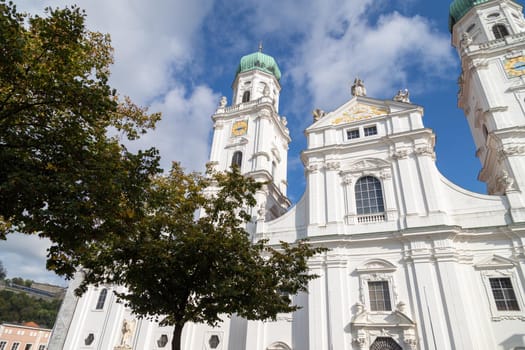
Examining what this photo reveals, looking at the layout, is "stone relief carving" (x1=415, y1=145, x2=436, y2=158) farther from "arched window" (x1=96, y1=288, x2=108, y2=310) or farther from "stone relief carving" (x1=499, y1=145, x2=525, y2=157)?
"arched window" (x1=96, y1=288, x2=108, y2=310)

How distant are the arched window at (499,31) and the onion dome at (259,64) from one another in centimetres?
1927

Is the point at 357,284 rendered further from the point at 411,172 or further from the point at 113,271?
the point at 113,271

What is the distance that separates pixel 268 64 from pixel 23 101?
30483 millimetres

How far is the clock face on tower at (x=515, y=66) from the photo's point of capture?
22.5 m

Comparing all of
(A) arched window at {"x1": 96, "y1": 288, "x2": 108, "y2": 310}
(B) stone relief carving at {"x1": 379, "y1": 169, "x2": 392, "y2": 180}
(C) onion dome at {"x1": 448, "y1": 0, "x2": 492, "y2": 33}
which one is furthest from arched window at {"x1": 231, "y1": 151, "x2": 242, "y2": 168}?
(C) onion dome at {"x1": 448, "y1": 0, "x2": 492, "y2": 33}

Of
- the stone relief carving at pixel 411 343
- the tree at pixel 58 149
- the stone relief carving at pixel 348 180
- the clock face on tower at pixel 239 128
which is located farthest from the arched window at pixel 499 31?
the tree at pixel 58 149

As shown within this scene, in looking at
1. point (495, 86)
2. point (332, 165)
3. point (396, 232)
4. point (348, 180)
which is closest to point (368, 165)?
point (348, 180)

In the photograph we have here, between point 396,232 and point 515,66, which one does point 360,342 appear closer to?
point 396,232

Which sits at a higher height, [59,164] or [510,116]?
[510,116]

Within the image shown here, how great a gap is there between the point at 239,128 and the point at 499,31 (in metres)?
22.2

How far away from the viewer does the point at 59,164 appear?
6.60 m

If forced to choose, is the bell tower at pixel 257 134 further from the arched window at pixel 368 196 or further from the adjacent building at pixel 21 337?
the adjacent building at pixel 21 337

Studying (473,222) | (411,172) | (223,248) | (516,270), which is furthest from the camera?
(411,172)

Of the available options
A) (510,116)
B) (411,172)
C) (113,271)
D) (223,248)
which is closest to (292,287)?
(223,248)
